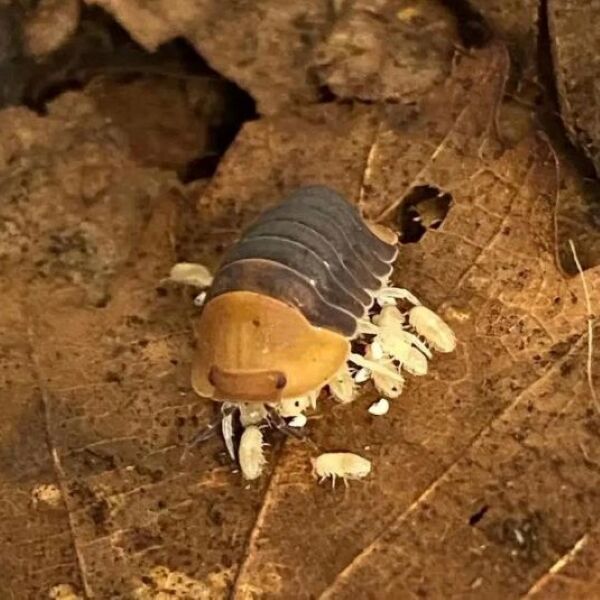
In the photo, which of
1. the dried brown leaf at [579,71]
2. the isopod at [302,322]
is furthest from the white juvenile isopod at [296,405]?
the dried brown leaf at [579,71]

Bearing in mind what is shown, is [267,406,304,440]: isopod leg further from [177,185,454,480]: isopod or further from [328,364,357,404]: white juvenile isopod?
[328,364,357,404]: white juvenile isopod

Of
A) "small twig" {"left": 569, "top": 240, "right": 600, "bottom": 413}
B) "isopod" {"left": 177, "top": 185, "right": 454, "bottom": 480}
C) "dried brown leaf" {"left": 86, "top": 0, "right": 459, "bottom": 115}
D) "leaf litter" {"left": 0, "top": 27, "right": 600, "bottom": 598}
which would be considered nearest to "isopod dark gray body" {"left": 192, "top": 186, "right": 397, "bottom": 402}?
"isopod" {"left": 177, "top": 185, "right": 454, "bottom": 480}

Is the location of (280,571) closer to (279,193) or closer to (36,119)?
(279,193)

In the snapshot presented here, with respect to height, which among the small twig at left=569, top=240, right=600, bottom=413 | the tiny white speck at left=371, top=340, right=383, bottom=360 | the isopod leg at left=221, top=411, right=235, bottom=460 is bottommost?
the isopod leg at left=221, top=411, right=235, bottom=460

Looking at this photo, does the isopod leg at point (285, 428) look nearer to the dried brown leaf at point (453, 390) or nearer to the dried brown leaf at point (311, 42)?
the dried brown leaf at point (453, 390)

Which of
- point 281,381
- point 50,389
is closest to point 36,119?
point 50,389

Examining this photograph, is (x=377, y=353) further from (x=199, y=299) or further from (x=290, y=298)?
(x=199, y=299)

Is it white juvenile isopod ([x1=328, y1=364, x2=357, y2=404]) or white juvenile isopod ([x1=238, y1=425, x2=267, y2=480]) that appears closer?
white juvenile isopod ([x1=238, y1=425, x2=267, y2=480])
